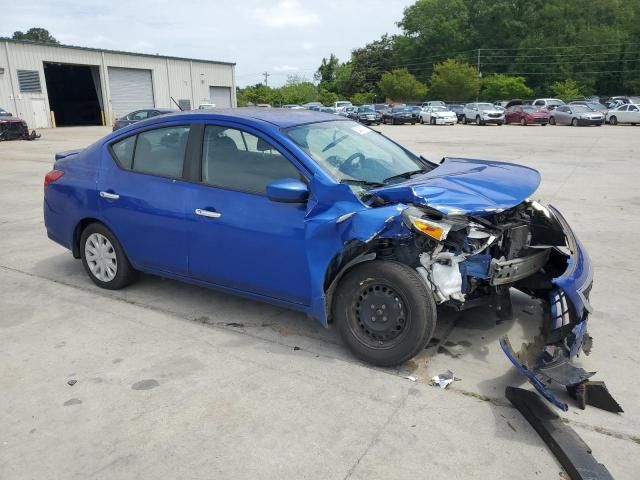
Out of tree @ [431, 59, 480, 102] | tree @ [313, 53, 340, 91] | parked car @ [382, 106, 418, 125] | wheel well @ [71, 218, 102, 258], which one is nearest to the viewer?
wheel well @ [71, 218, 102, 258]

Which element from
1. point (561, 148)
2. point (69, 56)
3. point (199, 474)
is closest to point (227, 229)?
point (199, 474)

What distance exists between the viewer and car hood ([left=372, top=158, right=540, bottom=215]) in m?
3.42

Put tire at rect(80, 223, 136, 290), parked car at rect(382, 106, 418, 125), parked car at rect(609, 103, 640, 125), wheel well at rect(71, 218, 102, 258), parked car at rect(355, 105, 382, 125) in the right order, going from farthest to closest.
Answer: parked car at rect(382, 106, 418, 125), parked car at rect(355, 105, 382, 125), parked car at rect(609, 103, 640, 125), wheel well at rect(71, 218, 102, 258), tire at rect(80, 223, 136, 290)

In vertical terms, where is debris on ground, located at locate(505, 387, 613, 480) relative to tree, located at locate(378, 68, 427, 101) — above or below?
below

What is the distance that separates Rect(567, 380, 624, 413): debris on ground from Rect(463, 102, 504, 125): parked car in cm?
3590

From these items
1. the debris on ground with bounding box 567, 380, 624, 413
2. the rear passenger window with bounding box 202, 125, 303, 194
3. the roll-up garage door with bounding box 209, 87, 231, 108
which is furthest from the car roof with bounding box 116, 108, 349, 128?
the roll-up garage door with bounding box 209, 87, 231, 108

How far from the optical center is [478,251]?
3.56 meters

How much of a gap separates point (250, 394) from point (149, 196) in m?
2.02

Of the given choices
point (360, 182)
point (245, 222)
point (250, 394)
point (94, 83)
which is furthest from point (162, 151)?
point (94, 83)

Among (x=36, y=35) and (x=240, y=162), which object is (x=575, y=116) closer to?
(x=240, y=162)

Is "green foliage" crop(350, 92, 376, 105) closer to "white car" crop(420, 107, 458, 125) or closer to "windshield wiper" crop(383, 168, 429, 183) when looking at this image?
"white car" crop(420, 107, 458, 125)

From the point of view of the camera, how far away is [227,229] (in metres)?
4.06

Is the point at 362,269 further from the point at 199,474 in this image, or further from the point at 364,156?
the point at 199,474

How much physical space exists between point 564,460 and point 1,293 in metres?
4.99
